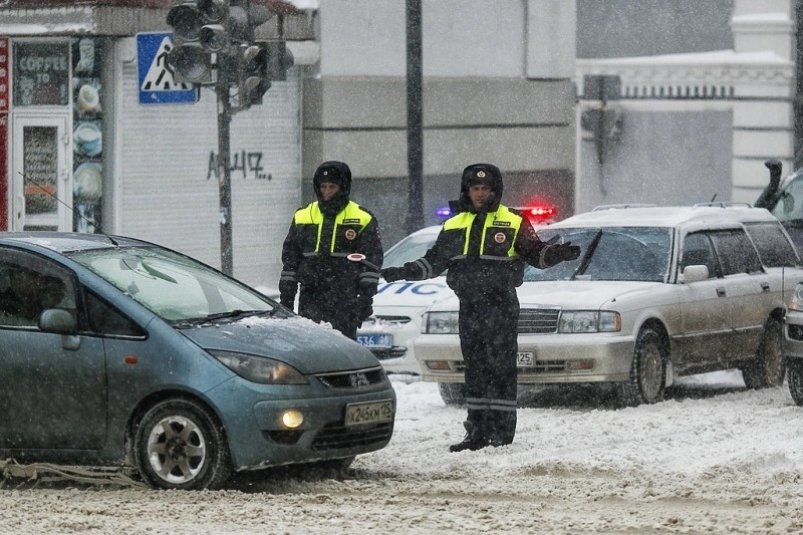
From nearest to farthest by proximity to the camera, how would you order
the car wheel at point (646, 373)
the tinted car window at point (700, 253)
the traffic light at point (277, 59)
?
the car wheel at point (646, 373) < the tinted car window at point (700, 253) < the traffic light at point (277, 59)

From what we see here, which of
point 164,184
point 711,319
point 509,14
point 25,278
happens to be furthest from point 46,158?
point 25,278

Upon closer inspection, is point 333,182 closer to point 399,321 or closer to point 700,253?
→ point 399,321

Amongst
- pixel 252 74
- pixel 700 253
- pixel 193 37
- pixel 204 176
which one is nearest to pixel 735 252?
pixel 700 253

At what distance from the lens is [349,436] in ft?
33.3

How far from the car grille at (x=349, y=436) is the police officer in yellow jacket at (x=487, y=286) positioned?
133 cm

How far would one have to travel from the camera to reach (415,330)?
15.6m

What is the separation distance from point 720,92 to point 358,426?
74.9ft

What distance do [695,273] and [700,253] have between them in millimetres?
802

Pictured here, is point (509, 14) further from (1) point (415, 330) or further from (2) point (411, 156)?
(1) point (415, 330)

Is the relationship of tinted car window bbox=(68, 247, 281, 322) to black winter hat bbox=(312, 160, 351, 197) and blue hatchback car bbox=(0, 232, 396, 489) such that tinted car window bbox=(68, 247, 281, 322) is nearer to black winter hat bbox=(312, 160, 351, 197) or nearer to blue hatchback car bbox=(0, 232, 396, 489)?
blue hatchback car bbox=(0, 232, 396, 489)

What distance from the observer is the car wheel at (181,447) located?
9758mm

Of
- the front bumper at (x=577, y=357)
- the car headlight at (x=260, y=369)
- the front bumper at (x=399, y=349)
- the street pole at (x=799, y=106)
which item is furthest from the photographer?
the street pole at (x=799, y=106)

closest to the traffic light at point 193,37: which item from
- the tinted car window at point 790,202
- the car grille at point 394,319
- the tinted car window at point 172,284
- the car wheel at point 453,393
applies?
the car grille at point 394,319

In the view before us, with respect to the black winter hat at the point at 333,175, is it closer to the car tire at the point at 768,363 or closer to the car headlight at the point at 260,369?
the car headlight at the point at 260,369
